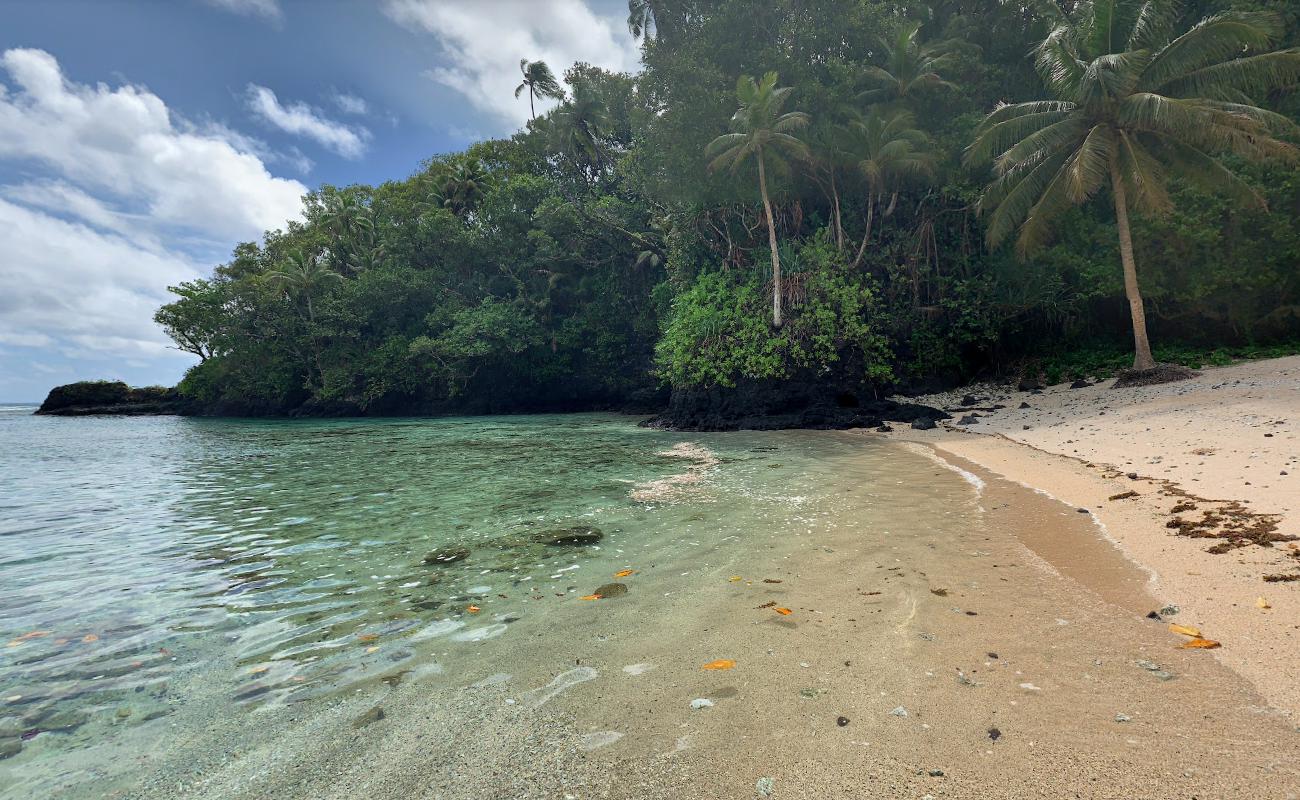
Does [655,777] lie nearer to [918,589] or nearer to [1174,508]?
[918,589]

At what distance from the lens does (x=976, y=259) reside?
2223 cm

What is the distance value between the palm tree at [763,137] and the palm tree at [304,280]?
31.9 m

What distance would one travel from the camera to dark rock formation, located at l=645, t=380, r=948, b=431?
17188 mm

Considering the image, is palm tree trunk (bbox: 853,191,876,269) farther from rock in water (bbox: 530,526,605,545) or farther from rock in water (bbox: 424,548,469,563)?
rock in water (bbox: 424,548,469,563)

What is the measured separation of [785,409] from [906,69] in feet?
47.0

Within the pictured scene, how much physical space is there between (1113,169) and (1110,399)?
24.2ft

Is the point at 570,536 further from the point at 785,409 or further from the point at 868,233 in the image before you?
the point at 868,233

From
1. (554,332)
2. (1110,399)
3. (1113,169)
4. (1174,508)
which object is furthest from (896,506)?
(554,332)

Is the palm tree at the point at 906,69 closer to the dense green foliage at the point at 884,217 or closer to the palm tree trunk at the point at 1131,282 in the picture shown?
the dense green foliage at the point at 884,217

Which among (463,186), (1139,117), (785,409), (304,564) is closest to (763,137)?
(785,409)

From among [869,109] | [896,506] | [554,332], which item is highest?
[869,109]

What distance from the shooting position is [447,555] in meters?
5.60

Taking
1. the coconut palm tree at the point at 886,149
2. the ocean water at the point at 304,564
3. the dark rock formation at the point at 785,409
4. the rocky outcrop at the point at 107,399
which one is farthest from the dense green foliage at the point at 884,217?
the rocky outcrop at the point at 107,399

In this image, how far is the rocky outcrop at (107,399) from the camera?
5091 centimetres
